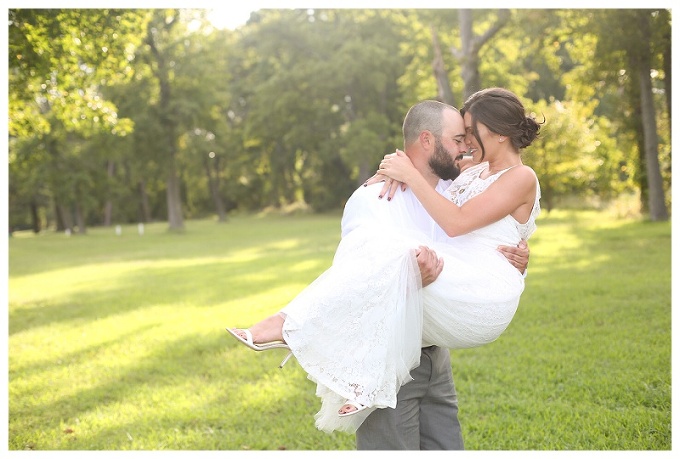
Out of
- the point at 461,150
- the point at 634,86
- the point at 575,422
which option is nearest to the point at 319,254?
the point at 634,86

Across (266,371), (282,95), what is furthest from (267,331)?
(282,95)

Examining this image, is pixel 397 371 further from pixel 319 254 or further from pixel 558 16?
pixel 558 16

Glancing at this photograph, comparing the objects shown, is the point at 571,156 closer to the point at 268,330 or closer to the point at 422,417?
the point at 422,417

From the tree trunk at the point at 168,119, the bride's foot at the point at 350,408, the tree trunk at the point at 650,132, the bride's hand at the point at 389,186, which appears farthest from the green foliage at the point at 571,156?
the bride's foot at the point at 350,408

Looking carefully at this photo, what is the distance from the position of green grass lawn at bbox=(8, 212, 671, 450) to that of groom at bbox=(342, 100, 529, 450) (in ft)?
4.83

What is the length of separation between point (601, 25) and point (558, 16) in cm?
258

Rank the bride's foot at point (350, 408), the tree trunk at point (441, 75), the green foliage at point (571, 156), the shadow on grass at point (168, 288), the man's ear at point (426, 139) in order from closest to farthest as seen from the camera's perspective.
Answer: the bride's foot at point (350, 408) → the man's ear at point (426, 139) → the shadow on grass at point (168, 288) → the tree trunk at point (441, 75) → the green foliage at point (571, 156)

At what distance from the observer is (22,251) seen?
26750 mm

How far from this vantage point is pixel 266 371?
6883mm

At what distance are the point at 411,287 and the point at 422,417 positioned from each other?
0.84 meters

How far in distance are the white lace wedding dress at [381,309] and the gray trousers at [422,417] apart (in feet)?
0.41

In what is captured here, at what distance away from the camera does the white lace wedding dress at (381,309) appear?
9.77 feet

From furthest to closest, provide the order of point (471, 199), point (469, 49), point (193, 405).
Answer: point (469, 49) < point (193, 405) < point (471, 199)

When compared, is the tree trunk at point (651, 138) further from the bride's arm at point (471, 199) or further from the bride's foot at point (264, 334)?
the bride's foot at point (264, 334)
